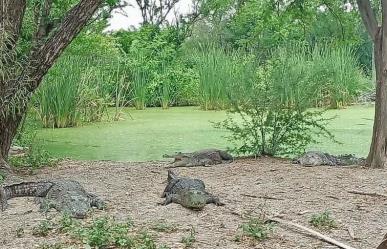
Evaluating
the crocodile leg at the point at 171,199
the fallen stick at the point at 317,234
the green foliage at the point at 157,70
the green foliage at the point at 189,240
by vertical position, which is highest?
the green foliage at the point at 157,70

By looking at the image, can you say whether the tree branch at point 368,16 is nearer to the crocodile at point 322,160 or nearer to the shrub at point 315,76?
the shrub at point 315,76

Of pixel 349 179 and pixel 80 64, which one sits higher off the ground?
pixel 80 64

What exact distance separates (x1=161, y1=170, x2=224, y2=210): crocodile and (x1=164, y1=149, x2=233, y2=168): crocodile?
73.3 inches

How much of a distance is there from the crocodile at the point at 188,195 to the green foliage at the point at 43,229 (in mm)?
1054

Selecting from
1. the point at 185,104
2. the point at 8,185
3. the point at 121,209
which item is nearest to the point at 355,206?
the point at 121,209

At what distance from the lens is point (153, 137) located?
31.5ft

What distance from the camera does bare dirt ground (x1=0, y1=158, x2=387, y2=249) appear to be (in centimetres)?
380

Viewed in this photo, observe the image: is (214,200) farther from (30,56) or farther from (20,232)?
(30,56)

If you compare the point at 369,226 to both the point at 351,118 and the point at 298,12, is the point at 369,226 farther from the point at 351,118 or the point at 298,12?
the point at 351,118

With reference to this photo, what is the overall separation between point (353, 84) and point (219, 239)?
459 inches

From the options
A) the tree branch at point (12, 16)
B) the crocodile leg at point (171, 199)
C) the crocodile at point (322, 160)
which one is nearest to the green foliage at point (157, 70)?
the crocodile at point (322, 160)

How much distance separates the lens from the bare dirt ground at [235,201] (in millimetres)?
3804

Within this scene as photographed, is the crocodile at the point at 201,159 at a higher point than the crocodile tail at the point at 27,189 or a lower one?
lower

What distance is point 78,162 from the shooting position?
723 centimetres
